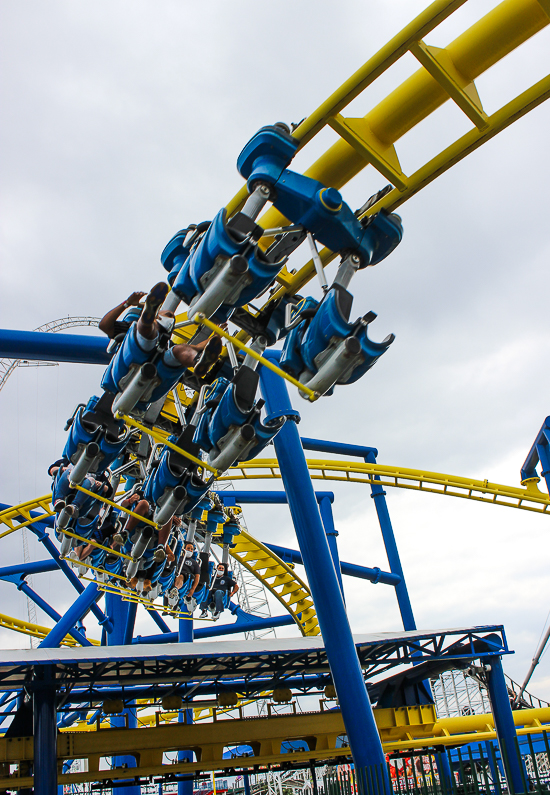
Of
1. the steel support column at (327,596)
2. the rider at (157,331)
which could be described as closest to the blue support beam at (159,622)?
the steel support column at (327,596)

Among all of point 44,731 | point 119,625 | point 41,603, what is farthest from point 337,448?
point 44,731

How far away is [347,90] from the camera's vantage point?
4.27 m

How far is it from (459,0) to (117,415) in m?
3.76

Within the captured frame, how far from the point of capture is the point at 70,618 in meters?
12.1

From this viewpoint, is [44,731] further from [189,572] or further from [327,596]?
[327,596]

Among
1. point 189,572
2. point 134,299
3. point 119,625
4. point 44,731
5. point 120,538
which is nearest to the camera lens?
point 134,299

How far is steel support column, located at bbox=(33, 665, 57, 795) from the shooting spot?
8.57 meters

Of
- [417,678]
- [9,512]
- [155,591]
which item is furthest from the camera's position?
[9,512]

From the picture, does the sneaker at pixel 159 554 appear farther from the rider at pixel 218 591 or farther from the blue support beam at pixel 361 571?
the blue support beam at pixel 361 571

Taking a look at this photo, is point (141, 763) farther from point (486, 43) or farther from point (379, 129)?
point (486, 43)

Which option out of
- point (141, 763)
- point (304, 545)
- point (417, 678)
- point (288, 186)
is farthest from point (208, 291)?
point (417, 678)

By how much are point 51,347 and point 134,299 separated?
236 cm

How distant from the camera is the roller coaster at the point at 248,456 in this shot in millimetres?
4230

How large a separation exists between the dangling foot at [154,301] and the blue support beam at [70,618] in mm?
8746
